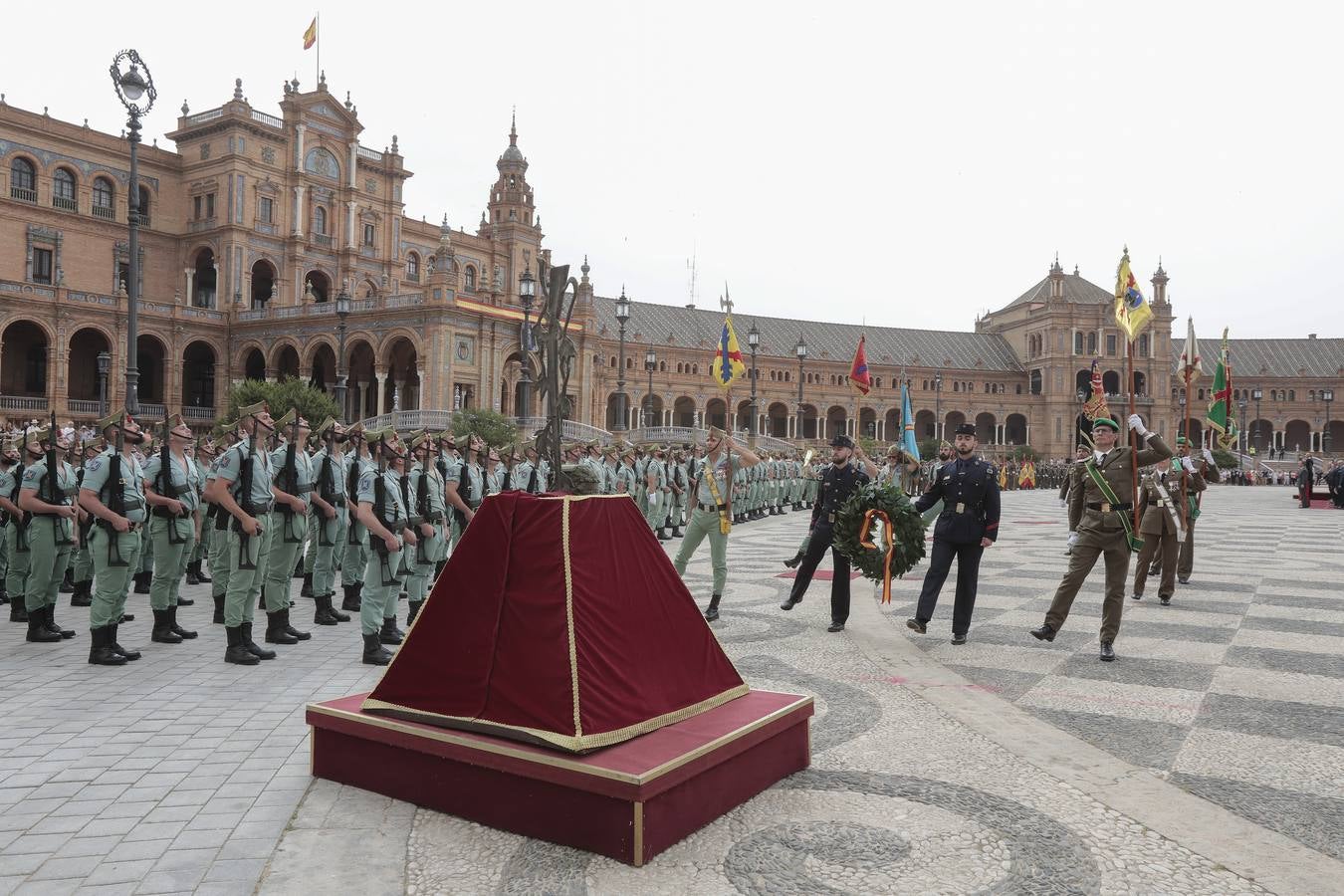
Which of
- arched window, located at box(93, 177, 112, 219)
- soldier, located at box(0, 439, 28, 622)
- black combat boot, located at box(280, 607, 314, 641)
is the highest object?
arched window, located at box(93, 177, 112, 219)

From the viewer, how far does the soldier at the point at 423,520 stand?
8.62 m

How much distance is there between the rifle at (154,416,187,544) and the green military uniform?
59cm

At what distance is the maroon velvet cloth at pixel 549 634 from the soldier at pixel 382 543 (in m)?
2.73

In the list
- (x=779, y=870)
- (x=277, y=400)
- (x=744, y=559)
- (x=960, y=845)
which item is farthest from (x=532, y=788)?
(x=277, y=400)

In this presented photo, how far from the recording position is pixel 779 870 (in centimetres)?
365

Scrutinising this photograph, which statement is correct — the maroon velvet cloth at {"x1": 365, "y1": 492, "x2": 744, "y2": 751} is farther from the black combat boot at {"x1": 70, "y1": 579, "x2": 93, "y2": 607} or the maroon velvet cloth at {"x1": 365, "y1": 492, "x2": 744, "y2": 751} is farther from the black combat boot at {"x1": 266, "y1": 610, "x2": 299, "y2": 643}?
the black combat boot at {"x1": 70, "y1": 579, "x2": 93, "y2": 607}

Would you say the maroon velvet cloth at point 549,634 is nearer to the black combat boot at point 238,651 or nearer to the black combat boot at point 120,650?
the black combat boot at point 238,651

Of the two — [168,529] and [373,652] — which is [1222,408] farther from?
[168,529]

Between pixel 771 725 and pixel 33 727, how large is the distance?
435 centimetres

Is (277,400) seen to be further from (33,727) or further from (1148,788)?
(1148,788)

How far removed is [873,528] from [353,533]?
538cm

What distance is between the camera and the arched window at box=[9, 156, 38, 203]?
46312mm

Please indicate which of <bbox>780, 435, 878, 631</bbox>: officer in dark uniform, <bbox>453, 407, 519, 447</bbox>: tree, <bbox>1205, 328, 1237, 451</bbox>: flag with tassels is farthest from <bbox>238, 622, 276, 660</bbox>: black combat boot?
<bbox>453, 407, 519, 447</bbox>: tree

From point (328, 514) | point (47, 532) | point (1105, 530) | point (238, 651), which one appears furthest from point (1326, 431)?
point (47, 532)
